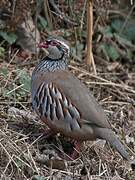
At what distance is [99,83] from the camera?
260 inches

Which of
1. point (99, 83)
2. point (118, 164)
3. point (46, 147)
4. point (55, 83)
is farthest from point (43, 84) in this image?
point (99, 83)

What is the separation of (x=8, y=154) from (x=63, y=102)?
571 mm

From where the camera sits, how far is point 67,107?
16.0 feet

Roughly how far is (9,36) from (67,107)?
213 cm

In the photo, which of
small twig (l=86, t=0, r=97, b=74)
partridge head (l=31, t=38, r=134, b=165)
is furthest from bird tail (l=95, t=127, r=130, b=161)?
small twig (l=86, t=0, r=97, b=74)

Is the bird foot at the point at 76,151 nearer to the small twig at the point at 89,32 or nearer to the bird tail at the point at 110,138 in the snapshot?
the bird tail at the point at 110,138

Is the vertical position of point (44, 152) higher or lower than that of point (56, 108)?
lower

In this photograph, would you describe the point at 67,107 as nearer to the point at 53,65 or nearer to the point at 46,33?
the point at 53,65

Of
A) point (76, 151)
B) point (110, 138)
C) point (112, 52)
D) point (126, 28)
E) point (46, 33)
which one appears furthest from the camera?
point (126, 28)

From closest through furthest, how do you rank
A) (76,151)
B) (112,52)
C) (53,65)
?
(76,151), (53,65), (112,52)

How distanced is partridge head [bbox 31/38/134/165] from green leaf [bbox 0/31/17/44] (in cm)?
165

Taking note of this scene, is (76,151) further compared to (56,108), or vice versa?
(76,151)

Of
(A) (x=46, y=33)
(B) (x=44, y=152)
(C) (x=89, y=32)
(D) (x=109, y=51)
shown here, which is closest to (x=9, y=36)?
(A) (x=46, y=33)

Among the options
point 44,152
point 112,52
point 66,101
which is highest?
point 66,101
